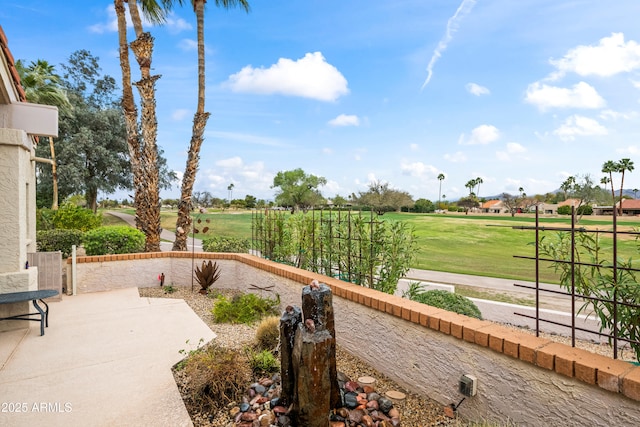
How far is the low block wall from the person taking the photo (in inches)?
78.4

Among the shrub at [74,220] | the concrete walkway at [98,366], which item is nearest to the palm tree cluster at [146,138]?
the shrub at [74,220]

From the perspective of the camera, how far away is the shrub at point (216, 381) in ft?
9.44

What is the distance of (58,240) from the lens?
8031 mm

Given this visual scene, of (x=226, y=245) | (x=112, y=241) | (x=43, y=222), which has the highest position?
(x=43, y=222)

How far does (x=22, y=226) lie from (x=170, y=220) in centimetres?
3363

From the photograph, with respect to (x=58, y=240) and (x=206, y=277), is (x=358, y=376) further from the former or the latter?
(x=58, y=240)

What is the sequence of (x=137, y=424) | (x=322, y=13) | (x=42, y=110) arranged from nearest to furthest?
(x=137, y=424)
(x=42, y=110)
(x=322, y=13)

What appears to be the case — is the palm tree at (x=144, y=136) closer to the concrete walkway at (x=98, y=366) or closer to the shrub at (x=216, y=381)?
the concrete walkway at (x=98, y=366)

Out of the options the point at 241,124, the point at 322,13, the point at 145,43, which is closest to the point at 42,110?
the point at 145,43

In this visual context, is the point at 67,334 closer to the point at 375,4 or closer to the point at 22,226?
the point at 22,226

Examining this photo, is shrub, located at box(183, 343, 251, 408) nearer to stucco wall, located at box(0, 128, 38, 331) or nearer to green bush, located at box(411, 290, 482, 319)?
green bush, located at box(411, 290, 482, 319)

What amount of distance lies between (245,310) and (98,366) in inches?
80.8

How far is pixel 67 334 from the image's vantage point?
4527 mm

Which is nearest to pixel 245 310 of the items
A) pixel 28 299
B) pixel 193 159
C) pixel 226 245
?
pixel 28 299
